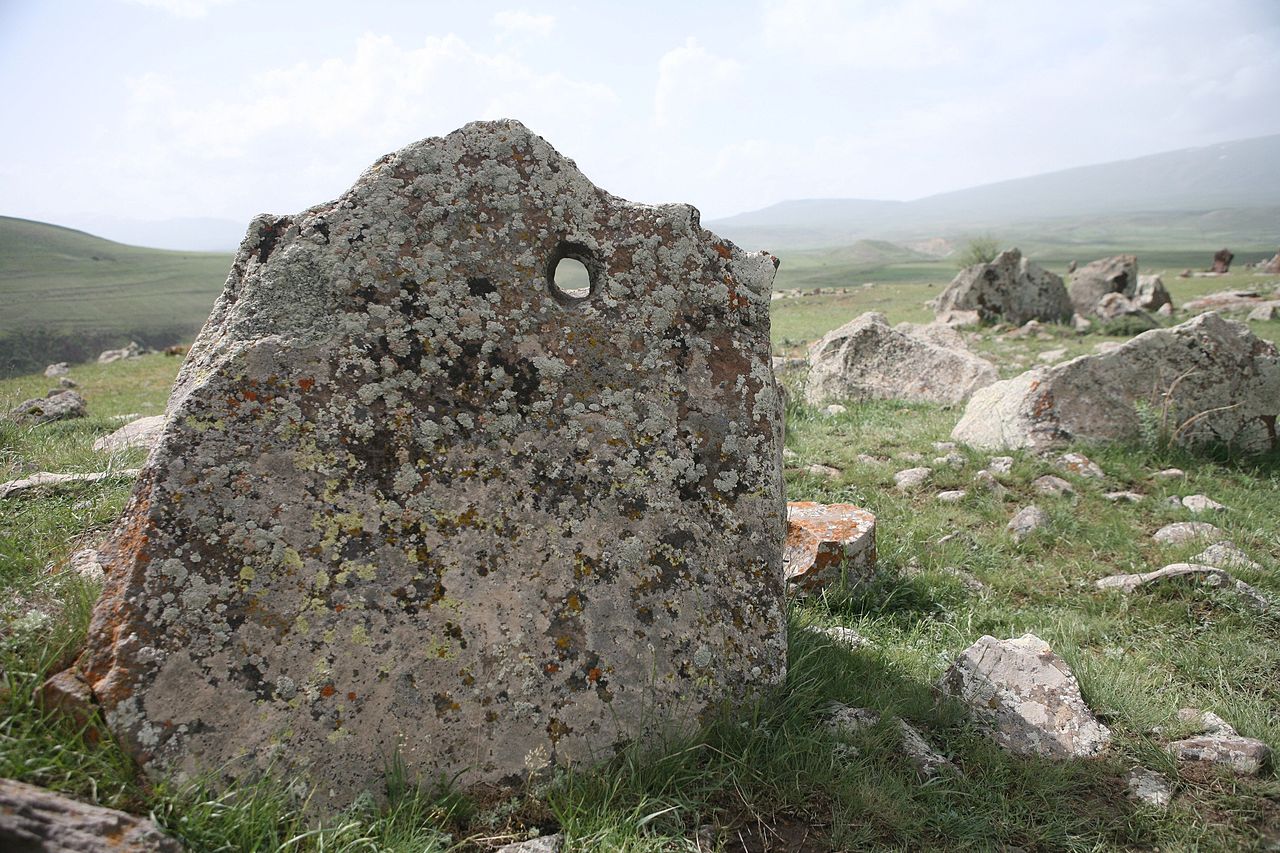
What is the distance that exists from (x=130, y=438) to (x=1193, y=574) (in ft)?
30.4

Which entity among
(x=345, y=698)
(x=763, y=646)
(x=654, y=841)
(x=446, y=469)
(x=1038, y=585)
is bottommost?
(x=1038, y=585)

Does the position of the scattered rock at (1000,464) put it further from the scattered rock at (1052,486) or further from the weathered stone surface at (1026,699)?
the weathered stone surface at (1026,699)

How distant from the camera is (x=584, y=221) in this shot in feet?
12.1

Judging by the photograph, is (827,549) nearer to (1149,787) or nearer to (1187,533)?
(1149,787)

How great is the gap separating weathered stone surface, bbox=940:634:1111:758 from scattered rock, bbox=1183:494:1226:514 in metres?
4.00

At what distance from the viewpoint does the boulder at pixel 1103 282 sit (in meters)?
24.5

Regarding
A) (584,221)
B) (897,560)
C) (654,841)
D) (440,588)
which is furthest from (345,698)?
(897,560)

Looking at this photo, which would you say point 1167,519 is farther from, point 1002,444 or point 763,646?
point 763,646

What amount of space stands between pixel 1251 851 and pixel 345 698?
3886 mm

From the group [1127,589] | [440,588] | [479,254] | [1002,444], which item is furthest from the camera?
[1002,444]

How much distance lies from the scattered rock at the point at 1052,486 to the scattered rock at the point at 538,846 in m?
6.36

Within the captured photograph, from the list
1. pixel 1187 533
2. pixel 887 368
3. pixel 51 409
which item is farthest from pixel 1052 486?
pixel 51 409

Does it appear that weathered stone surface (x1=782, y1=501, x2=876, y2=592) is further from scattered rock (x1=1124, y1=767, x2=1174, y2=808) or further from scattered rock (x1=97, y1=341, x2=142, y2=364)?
scattered rock (x1=97, y1=341, x2=142, y2=364)

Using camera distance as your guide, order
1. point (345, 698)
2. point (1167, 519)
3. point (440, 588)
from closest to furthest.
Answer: point (345, 698) < point (440, 588) < point (1167, 519)
